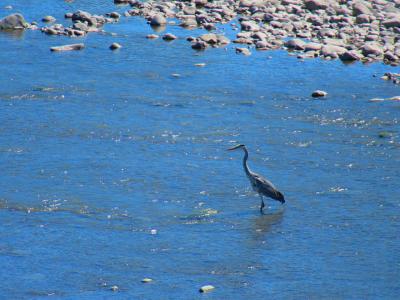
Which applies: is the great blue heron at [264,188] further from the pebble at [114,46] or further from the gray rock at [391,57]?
the gray rock at [391,57]

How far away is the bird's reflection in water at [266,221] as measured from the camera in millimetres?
19641

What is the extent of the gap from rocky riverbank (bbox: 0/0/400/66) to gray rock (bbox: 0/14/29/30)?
395 millimetres

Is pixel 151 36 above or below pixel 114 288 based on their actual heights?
below

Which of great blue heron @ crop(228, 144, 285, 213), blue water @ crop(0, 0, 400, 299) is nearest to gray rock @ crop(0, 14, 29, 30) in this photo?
blue water @ crop(0, 0, 400, 299)

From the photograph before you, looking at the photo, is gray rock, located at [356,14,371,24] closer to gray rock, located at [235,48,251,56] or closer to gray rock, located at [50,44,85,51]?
gray rock, located at [235,48,251,56]

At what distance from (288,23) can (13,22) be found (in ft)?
32.6

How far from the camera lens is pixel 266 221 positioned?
20.2 m

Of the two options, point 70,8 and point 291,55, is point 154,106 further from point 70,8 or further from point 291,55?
point 70,8

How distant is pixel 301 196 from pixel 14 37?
1585cm

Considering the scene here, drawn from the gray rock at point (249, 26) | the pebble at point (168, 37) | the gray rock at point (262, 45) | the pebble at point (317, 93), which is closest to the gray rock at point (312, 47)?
the gray rock at point (262, 45)

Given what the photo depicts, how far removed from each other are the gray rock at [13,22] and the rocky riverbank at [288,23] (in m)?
0.40

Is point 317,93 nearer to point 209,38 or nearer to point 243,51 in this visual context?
point 243,51

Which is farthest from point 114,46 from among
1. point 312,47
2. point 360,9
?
point 360,9

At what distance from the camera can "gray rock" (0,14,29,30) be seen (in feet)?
115
